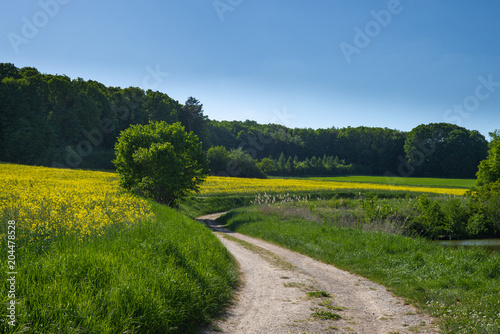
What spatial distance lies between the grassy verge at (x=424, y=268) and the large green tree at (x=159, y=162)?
13501 mm

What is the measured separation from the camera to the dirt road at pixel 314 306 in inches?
Result: 238

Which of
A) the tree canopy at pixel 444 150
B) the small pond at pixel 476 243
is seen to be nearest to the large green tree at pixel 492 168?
the small pond at pixel 476 243

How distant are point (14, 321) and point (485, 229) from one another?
31791 millimetres

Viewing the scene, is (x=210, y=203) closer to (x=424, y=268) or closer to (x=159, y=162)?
(x=159, y=162)

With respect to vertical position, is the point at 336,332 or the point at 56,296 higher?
the point at 56,296

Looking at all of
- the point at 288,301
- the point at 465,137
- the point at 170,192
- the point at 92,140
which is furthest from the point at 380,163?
the point at 288,301

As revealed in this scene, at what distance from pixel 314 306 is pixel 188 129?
8688 centimetres

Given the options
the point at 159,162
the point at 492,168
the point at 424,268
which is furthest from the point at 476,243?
the point at 159,162

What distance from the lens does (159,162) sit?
88.1ft

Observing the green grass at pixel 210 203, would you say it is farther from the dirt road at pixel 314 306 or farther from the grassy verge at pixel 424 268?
the dirt road at pixel 314 306

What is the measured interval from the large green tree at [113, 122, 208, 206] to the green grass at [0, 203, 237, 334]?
18834 mm

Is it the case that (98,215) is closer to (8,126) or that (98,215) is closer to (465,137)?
(8,126)

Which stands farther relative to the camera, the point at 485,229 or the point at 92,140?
the point at 92,140

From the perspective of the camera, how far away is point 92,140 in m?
67.5
